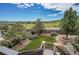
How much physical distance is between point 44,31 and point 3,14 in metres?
0.37

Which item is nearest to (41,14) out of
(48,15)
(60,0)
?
(48,15)

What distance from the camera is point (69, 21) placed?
1.23 meters

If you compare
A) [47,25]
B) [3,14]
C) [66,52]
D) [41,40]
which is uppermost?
[3,14]

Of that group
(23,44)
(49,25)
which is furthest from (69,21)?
(23,44)

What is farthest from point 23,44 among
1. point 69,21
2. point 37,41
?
point 69,21

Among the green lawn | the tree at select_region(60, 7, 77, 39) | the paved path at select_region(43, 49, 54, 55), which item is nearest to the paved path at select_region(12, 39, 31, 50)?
the green lawn

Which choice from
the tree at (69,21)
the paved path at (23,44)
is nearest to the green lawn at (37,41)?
the paved path at (23,44)

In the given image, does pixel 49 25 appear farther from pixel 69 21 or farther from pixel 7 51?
pixel 7 51

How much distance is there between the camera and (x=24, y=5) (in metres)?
1.22

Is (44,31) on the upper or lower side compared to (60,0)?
lower

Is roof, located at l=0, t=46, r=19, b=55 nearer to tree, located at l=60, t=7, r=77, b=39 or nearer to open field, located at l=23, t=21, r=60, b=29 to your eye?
open field, located at l=23, t=21, r=60, b=29

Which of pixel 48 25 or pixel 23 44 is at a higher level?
pixel 48 25

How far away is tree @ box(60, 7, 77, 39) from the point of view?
4.03 ft

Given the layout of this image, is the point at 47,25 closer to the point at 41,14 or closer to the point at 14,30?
the point at 41,14
